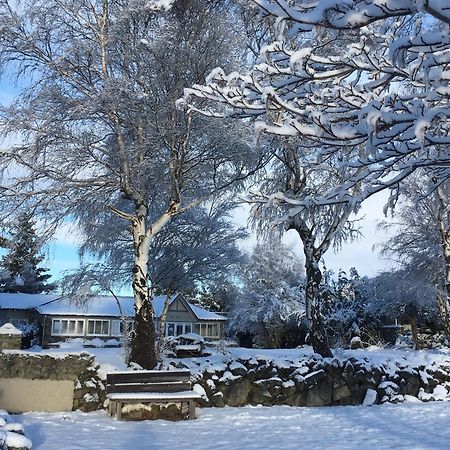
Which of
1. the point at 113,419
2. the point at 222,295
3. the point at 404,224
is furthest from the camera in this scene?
the point at 222,295

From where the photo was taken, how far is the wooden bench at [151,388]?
344 inches

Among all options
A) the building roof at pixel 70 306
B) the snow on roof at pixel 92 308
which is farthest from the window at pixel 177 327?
the snow on roof at pixel 92 308

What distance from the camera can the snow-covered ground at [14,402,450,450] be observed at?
662 centimetres

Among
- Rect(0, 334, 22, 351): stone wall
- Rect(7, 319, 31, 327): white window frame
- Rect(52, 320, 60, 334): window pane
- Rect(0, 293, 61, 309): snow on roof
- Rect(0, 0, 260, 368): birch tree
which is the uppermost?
Rect(0, 0, 260, 368): birch tree

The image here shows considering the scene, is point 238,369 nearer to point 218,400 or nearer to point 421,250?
point 218,400

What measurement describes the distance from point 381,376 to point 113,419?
239 inches

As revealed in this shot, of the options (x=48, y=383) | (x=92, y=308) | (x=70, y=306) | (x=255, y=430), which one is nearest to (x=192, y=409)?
(x=255, y=430)

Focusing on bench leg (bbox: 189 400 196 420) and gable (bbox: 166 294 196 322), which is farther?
gable (bbox: 166 294 196 322)

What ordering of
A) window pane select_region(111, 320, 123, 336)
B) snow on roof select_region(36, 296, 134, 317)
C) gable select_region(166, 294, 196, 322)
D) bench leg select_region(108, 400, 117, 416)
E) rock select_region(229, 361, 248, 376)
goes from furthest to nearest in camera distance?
gable select_region(166, 294, 196, 322) < window pane select_region(111, 320, 123, 336) < snow on roof select_region(36, 296, 134, 317) < rock select_region(229, 361, 248, 376) < bench leg select_region(108, 400, 117, 416)

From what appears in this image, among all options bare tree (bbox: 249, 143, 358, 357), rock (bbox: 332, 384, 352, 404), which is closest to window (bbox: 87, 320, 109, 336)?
bare tree (bbox: 249, 143, 358, 357)

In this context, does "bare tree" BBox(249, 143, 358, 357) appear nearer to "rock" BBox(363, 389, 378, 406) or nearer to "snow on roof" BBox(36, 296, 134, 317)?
"rock" BBox(363, 389, 378, 406)

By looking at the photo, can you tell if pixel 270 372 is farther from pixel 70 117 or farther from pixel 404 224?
pixel 404 224

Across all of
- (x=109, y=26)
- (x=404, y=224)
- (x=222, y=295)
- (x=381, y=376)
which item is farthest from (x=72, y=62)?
(x=222, y=295)

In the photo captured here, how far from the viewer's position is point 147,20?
1013 centimetres
